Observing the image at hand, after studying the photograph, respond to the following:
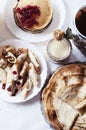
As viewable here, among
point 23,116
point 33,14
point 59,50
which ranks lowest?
point 23,116

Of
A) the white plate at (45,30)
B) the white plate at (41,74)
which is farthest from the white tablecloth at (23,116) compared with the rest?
the white plate at (45,30)

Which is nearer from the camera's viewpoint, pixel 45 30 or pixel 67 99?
pixel 67 99

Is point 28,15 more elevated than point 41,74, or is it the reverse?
point 28,15

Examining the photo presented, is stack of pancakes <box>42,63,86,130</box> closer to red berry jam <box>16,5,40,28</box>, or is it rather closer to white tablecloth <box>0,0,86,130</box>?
white tablecloth <box>0,0,86,130</box>

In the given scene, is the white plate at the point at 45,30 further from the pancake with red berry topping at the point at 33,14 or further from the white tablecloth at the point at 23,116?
the white tablecloth at the point at 23,116

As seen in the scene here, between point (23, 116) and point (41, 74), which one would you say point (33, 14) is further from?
point (23, 116)

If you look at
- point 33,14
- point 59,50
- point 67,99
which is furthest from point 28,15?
point 67,99
